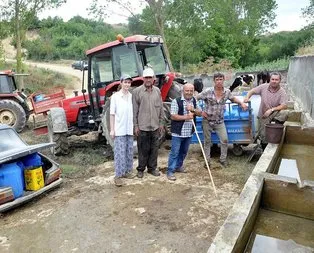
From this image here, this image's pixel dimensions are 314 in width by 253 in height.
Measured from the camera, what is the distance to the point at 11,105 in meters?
10.0

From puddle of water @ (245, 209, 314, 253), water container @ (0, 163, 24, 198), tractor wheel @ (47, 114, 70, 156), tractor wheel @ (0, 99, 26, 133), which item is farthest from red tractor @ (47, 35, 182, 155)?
puddle of water @ (245, 209, 314, 253)

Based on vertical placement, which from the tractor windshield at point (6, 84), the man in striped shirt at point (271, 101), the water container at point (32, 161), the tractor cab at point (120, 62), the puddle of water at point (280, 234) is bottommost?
the puddle of water at point (280, 234)

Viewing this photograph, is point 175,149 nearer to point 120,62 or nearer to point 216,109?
point 216,109

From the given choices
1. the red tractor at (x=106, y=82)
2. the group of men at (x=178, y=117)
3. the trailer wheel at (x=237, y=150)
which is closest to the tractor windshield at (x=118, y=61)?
the red tractor at (x=106, y=82)

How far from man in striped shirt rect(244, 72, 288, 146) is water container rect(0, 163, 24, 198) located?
4.00 metres

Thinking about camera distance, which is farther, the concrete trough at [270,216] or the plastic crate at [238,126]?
Answer: the plastic crate at [238,126]

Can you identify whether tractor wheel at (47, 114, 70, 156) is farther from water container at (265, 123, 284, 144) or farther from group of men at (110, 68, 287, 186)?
water container at (265, 123, 284, 144)

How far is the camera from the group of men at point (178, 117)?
545 cm

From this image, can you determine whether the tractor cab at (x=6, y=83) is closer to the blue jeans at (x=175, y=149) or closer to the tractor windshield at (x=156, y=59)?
the tractor windshield at (x=156, y=59)

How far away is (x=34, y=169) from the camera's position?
500 cm

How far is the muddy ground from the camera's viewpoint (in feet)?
12.5

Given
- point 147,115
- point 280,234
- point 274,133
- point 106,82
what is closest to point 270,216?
point 280,234

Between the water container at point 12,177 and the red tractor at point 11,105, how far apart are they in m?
5.64

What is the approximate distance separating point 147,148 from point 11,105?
6103 millimetres
